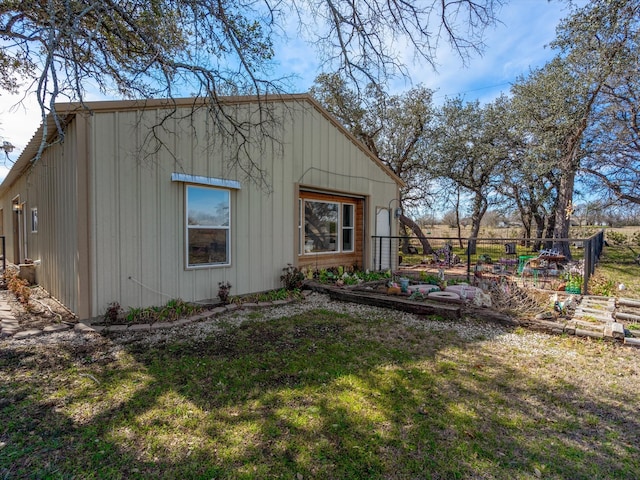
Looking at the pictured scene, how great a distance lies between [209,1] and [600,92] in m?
12.3

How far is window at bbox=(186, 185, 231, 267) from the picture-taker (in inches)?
219

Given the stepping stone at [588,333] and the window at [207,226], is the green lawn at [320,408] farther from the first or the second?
the window at [207,226]

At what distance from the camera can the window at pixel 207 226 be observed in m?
5.55

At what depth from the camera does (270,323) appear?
484 centimetres

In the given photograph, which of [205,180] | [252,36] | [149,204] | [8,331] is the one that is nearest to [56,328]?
[8,331]

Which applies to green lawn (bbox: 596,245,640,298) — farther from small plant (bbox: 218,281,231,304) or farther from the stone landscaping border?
small plant (bbox: 218,281,231,304)

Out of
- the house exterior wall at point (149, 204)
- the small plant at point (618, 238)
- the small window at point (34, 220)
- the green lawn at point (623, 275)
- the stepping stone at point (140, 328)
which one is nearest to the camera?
the stepping stone at point (140, 328)

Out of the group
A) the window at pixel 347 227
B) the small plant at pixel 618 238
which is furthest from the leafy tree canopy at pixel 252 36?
the small plant at pixel 618 238

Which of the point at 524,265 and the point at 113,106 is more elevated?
the point at 113,106

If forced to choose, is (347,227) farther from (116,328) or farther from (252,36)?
(116,328)

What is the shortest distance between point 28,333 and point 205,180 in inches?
124

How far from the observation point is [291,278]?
6.88 metres

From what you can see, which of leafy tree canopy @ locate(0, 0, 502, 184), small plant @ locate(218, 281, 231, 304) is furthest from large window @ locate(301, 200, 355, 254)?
leafy tree canopy @ locate(0, 0, 502, 184)

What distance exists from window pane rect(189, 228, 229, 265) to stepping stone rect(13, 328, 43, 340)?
2115 mm
